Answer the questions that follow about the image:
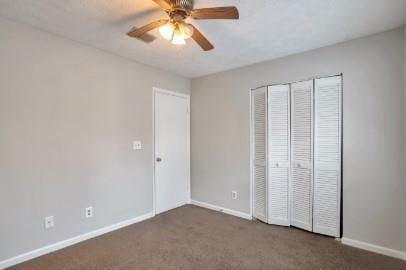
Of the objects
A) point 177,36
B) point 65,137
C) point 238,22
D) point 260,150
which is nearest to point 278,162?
point 260,150

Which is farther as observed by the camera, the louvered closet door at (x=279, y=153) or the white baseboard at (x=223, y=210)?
the white baseboard at (x=223, y=210)

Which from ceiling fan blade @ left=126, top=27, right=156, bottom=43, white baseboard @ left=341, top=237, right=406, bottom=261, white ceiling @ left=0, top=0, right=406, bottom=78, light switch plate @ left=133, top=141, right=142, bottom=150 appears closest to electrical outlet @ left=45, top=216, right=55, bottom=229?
light switch plate @ left=133, top=141, right=142, bottom=150

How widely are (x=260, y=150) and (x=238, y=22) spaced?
181 centimetres

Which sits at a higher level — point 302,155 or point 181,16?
point 181,16

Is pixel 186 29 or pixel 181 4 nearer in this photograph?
pixel 181 4

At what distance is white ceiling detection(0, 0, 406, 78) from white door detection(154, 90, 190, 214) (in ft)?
3.33

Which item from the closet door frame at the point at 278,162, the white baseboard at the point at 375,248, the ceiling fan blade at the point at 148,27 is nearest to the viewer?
the ceiling fan blade at the point at 148,27

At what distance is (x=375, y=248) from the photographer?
2.42 meters

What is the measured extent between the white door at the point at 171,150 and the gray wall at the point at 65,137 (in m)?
0.25

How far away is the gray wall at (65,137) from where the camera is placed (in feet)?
7.13

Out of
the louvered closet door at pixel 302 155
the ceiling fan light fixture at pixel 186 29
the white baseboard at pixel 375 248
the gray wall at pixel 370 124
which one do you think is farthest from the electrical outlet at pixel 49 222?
the white baseboard at pixel 375 248

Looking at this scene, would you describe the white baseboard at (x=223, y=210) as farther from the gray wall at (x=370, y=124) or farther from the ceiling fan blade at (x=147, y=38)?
the ceiling fan blade at (x=147, y=38)

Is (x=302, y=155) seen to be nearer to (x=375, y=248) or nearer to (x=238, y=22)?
(x=375, y=248)

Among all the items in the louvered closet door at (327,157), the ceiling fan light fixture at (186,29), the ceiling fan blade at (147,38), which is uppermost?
the ceiling fan blade at (147,38)
